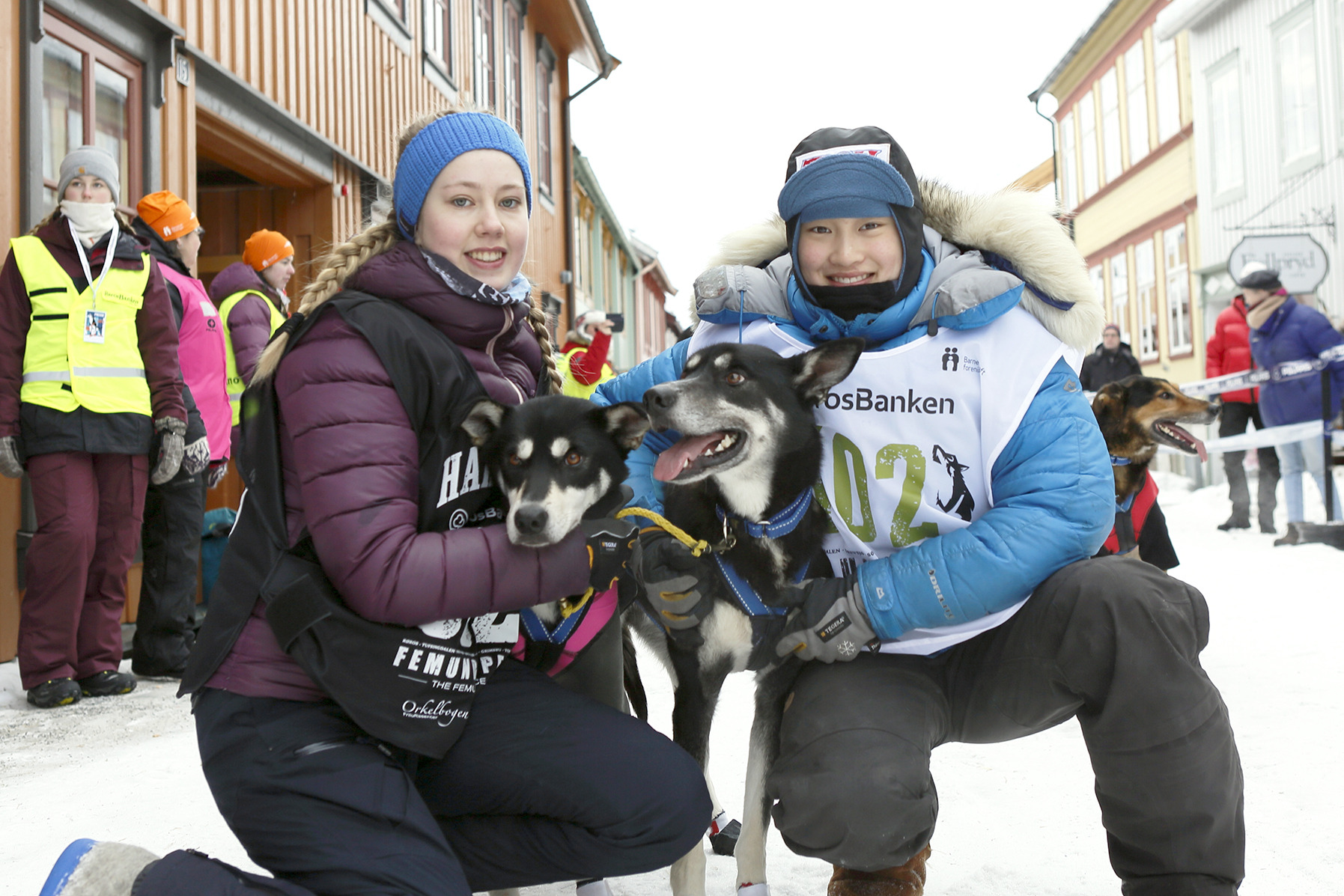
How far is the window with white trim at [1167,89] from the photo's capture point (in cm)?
1652

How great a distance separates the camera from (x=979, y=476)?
2127 millimetres

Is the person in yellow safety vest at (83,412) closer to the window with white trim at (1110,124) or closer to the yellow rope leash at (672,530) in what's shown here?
the yellow rope leash at (672,530)

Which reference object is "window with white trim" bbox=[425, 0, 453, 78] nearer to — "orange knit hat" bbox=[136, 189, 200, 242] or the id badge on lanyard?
"orange knit hat" bbox=[136, 189, 200, 242]

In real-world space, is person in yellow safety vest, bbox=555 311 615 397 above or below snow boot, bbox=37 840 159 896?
above

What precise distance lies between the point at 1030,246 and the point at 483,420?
1274mm

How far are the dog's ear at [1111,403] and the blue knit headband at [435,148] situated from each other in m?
3.34

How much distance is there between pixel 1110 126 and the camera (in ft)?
64.1

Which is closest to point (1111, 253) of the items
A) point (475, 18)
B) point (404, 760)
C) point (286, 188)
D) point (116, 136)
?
point (475, 18)

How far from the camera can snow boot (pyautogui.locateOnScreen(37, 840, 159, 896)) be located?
1.49m

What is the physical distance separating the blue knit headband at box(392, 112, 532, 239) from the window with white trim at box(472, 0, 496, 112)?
27.2 feet

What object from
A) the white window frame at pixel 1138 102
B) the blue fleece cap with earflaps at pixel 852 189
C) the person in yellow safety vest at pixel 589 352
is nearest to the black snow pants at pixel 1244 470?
the person in yellow safety vest at pixel 589 352

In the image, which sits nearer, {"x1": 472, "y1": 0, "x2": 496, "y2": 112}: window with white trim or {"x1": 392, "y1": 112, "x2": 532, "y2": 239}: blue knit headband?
{"x1": 392, "y1": 112, "x2": 532, "y2": 239}: blue knit headband

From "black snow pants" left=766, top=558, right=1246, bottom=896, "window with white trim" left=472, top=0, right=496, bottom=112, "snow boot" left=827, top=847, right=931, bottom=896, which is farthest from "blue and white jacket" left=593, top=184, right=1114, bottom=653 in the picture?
"window with white trim" left=472, top=0, right=496, bottom=112

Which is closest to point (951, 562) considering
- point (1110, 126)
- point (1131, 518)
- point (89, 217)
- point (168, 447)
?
point (1131, 518)
